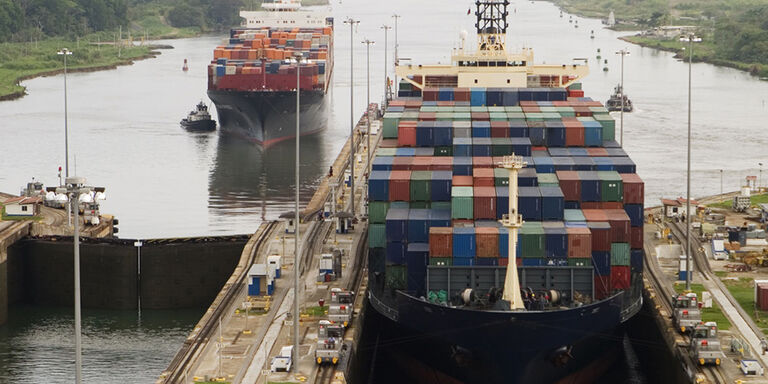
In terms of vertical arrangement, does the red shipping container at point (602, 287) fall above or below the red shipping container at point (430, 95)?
below

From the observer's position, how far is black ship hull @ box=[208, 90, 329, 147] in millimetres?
131125

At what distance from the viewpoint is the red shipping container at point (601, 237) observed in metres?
52.8

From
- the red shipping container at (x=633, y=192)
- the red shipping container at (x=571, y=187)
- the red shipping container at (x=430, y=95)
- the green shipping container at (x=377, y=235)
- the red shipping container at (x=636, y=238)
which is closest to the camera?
the red shipping container at (x=636, y=238)

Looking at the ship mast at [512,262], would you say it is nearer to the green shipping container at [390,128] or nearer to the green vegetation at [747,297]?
the green vegetation at [747,297]

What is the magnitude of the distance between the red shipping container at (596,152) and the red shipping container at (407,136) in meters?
8.64

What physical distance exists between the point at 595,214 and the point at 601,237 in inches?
107

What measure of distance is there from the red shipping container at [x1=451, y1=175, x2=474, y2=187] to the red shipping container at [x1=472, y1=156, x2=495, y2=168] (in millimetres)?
→ 1964

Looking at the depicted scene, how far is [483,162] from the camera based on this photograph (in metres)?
60.6

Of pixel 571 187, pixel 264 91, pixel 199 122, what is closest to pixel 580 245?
pixel 571 187

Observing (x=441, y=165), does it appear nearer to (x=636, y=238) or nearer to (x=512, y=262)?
(x=636, y=238)

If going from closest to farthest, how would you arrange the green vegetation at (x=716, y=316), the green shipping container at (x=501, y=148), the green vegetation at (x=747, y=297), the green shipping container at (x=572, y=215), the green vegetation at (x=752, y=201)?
the green vegetation at (x=716, y=316) < the green shipping container at (x=572, y=215) < the green vegetation at (x=747, y=297) < the green shipping container at (x=501, y=148) < the green vegetation at (x=752, y=201)

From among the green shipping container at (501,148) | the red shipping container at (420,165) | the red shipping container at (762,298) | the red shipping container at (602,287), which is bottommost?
the red shipping container at (762,298)

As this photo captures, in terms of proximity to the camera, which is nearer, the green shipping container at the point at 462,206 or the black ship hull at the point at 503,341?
the black ship hull at the point at 503,341

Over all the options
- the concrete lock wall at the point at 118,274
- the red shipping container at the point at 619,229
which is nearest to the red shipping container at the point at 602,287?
the red shipping container at the point at 619,229
